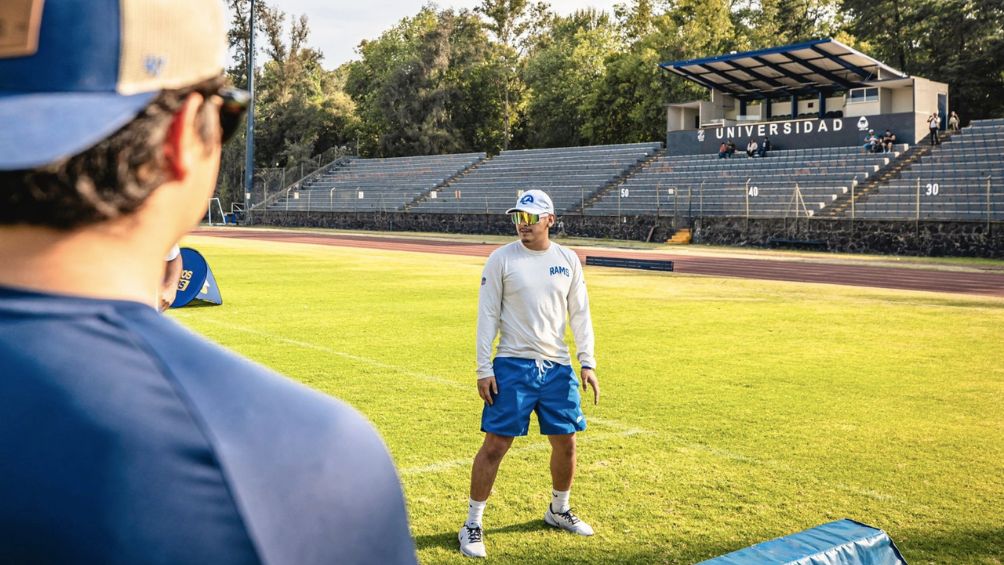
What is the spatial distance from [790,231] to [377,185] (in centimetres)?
3030

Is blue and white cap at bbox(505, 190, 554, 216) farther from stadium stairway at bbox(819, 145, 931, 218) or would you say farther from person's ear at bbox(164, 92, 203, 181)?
stadium stairway at bbox(819, 145, 931, 218)

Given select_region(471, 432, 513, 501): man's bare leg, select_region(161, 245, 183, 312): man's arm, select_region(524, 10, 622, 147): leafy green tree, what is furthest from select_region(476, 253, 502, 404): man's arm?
select_region(524, 10, 622, 147): leafy green tree

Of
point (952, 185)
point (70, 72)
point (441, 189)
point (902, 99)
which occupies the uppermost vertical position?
point (902, 99)

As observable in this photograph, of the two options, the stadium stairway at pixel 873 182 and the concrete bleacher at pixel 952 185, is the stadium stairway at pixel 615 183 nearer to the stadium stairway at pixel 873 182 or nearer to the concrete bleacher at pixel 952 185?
the stadium stairway at pixel 873 182

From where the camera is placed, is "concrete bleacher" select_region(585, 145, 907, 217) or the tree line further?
the tree line

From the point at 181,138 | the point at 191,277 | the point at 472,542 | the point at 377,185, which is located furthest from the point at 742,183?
the point at 181,138

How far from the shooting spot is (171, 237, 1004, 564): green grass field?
18.4 feet

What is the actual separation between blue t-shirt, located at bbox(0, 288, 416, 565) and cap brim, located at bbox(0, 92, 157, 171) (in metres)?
0.16

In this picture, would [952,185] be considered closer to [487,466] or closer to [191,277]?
[191,277]

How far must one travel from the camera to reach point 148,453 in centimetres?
104

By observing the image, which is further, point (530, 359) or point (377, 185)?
point (377, 185)

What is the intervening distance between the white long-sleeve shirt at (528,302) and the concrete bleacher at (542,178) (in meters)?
39.9

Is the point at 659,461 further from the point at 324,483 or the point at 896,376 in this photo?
the point at 324,483

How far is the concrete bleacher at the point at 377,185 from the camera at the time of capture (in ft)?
184
